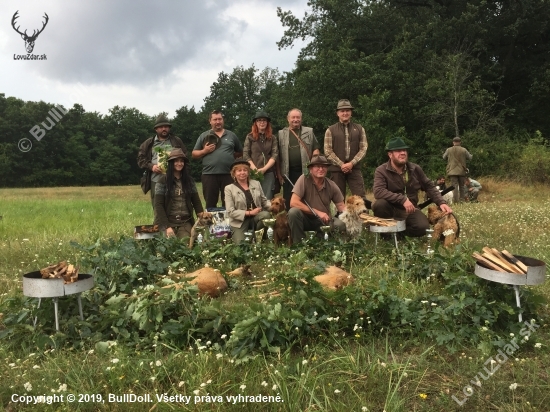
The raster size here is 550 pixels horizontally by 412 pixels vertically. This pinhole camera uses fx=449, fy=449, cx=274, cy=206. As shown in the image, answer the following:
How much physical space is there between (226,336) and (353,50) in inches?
1174

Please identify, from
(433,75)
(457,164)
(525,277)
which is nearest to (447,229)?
(525,277)

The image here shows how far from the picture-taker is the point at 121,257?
5.15 m

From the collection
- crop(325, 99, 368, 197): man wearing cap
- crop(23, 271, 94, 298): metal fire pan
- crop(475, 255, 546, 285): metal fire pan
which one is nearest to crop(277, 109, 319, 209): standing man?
crop(325, 99, 368, 197): man wearing cap

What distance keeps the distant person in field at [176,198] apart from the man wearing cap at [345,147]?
8.13ft

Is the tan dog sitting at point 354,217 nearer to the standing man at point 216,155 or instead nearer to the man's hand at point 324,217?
the man's hand at point 324,217

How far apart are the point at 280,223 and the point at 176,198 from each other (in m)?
1.83

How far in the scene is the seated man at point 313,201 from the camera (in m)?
6.69

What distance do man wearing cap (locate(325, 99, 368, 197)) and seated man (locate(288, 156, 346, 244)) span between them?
1.12 meters

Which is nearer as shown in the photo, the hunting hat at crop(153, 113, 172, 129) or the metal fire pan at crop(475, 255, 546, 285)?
the metal fire pan at crop(475, 255, 546, 285)

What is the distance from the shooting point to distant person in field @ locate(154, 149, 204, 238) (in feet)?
23.8

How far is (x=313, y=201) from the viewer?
22.5 ft

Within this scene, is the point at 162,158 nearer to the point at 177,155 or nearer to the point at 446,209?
the point at 177,155

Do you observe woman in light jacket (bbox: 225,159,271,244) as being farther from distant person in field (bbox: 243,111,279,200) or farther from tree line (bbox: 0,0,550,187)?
tree line (bbox: 0,0,550,187)

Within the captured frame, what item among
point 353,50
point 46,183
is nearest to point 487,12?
point 353,50
